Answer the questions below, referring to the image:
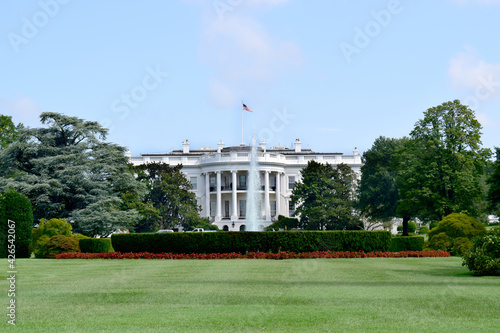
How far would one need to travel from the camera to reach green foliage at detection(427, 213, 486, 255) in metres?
25.9

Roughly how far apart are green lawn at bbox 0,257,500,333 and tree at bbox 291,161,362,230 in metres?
47.7

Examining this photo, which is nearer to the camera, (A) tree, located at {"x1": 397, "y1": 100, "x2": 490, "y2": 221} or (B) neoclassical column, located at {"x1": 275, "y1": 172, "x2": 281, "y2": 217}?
(A) tree, located at {"x1": 397, "y1": 100, "x2": 490, "y2": 221}

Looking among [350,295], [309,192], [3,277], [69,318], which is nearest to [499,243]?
[350,295]

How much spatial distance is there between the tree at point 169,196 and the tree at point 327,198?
12.5 metres

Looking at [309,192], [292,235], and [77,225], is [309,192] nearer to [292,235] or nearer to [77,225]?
[77,225]

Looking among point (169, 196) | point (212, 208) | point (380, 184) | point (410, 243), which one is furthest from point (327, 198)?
point (410, 243)

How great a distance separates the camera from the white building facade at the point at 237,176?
80.4 metres

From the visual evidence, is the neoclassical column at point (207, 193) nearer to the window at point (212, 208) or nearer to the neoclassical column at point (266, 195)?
the window at point (212, 208)

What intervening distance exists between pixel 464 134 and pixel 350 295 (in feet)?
117

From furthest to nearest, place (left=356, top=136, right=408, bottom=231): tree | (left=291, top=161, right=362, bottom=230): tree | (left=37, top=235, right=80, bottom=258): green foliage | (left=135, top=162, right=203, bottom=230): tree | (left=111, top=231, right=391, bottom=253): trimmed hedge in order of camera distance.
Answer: (left=135, top=162, right=203, bottom=230): tree < (left=291, top=161, right=362, bottom=230): tree < (left=356, top=136, right=408, bottom=231): tree < (left=37, top=235, right=80, bottom=258): green foliage < (left=111, top=231, right=391, bottom=253): trimmed hedge

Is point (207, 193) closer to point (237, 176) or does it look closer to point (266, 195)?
point (237, 176)

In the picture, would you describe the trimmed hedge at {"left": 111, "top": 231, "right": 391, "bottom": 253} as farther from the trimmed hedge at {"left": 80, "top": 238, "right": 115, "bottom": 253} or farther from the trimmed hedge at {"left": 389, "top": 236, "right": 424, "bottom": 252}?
the trimmed hedge at {"left": 389, "top": 236, "right": 424, "bottom": 252}

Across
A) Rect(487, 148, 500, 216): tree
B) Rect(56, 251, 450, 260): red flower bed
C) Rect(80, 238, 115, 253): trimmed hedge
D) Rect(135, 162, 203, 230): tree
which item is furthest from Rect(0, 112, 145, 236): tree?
Rect(487, 148, 500, 216): tree

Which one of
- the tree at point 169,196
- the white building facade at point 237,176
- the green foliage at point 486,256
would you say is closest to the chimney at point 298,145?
the white building facade at point 237,176
